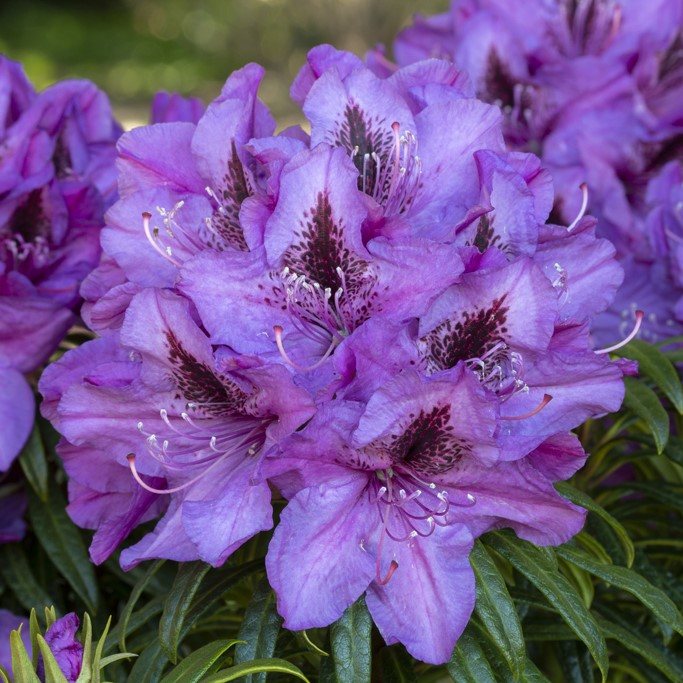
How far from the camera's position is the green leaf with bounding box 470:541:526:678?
2.96ft

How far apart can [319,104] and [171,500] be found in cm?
38

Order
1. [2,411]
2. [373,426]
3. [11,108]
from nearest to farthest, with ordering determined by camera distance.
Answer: [373,426], [2,411], [11,108]

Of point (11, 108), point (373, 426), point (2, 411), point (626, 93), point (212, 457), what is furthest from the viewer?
point (626, 93)

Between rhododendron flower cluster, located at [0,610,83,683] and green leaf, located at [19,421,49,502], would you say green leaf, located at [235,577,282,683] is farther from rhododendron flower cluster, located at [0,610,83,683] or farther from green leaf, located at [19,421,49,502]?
green leaf, located at [19,421,49,502]

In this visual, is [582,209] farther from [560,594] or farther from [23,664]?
[23,664]

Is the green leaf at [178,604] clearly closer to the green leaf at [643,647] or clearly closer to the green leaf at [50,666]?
the green leaf at [50,666]

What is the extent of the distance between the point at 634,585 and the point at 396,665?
0.24 meters

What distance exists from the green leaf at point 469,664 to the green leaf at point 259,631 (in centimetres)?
16

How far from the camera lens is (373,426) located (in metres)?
0.84

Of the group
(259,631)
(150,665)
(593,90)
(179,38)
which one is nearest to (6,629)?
(150,665)

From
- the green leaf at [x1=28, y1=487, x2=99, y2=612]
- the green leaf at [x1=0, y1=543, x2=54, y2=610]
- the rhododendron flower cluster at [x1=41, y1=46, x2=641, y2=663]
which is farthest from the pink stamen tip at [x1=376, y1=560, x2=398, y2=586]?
the green leaf at [x1=0, y1=543, x2=54, y2=610]

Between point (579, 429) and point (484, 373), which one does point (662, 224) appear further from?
point (484, 373)

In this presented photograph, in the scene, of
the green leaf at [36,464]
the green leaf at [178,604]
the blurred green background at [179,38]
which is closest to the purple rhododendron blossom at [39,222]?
the green leaf at [36,464]

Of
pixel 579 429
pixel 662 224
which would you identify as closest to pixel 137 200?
pixel 579 429
